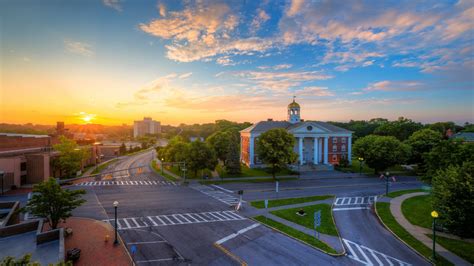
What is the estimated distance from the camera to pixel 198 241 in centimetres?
2017

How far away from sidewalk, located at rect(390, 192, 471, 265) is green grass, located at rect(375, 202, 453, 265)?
1.38 ft

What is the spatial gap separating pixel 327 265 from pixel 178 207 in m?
18.6

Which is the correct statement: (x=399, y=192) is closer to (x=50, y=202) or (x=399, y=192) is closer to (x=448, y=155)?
(x=448, y=155)

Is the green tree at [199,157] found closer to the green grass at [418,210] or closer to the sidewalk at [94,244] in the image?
the sidewalk at [94,244]

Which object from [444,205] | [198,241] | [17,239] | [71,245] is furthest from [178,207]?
[444,205]

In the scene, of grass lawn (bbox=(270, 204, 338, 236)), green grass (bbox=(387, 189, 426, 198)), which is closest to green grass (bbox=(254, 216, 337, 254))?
grass lawn (bbox=(270, 204, 338, 236))

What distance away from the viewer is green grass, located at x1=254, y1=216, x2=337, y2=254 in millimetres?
19348

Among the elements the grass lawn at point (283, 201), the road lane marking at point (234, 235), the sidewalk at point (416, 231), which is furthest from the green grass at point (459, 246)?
the road lane marking at point (234, 235)

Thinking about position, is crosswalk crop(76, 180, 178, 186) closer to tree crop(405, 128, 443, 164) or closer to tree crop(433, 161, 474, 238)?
tree crop(433, 161, 474, 238)

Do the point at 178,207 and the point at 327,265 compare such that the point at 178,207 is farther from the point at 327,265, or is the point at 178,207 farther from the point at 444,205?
the point at 444,205

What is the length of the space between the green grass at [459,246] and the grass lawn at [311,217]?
Answer: 8.45m

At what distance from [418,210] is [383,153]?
2348 centimetres

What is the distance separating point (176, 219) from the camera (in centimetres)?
2538

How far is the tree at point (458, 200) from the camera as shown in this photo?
58.0ft
